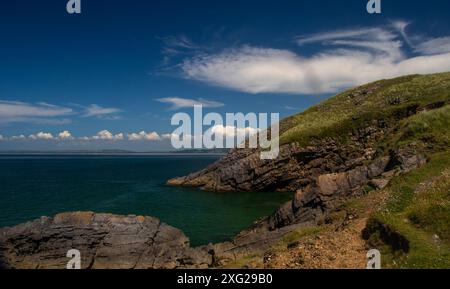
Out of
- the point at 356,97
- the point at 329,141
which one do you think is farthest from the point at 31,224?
the point at 356,97

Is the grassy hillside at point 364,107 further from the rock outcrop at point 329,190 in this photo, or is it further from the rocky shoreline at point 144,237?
the rocky shoreline at point 144,237

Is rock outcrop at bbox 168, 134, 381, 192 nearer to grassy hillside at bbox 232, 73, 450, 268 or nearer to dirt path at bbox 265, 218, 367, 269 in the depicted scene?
grassy hillside at bbox 232, 73, 450, 268

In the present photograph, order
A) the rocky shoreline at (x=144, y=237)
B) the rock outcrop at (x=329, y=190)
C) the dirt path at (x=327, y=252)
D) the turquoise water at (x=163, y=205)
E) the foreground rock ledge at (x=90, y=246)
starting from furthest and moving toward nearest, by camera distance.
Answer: the turquoise water at (x=163, y=205) < the rock outcrop at (x=329, y=190) < the foreground rock ledge at (x=90, y=246) < the rocky shoreline at (x=144, y=237) < the dirt path at (x=327, y=252)

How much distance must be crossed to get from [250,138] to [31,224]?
8092 cm

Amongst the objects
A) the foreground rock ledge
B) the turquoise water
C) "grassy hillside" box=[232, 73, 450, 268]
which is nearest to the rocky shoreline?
the foreground rock ledge

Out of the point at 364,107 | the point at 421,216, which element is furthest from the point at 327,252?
the point at 364,107

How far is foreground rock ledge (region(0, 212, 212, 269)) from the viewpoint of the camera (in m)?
37.5

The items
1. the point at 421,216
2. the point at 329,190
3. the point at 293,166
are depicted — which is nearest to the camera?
the point at 421,216

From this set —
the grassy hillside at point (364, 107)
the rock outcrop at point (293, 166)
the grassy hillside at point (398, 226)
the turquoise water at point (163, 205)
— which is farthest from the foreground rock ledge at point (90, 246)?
the grassy hillside at point (364, 107)

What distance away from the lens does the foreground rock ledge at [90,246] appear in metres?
37.5

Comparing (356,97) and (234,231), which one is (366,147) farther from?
(234,231)

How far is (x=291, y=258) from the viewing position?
2314cm

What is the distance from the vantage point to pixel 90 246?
38.8m

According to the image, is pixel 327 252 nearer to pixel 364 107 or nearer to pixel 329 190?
pixel 329 190
